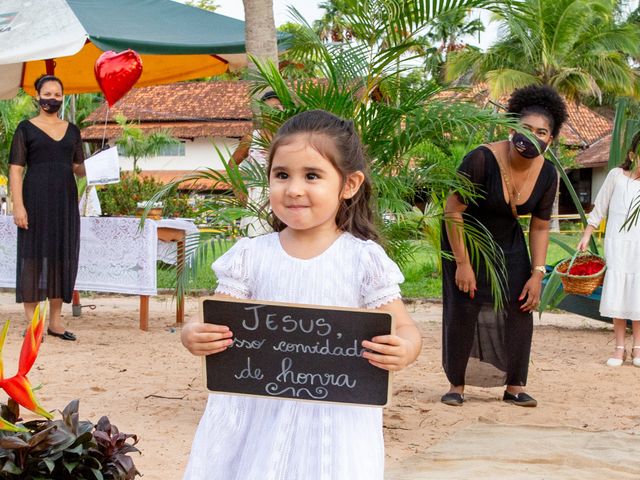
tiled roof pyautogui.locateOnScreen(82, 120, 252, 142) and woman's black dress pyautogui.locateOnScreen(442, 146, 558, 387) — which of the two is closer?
woman's black dress pyautogui.locateOnScreen(442, 146, 558, 387)

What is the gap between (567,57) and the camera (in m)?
31.8

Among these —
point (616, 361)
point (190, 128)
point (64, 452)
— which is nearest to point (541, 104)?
point (616, 361)

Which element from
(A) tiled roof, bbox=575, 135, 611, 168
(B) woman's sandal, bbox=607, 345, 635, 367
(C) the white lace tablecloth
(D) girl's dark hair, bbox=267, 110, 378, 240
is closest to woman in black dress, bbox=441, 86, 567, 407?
(B) woman's sandal, bbox=607, 345, 635, 367

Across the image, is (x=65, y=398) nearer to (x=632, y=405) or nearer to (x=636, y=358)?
(x=632, y=405)

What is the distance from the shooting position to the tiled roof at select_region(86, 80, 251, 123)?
38.0 m

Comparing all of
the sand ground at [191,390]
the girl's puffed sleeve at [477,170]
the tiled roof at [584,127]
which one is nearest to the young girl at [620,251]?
the sand ground at [191,390]

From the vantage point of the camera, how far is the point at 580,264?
7.12m

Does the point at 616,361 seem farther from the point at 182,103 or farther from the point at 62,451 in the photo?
the point at 182,103

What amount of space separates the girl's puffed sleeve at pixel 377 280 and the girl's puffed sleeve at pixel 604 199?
4884 mm

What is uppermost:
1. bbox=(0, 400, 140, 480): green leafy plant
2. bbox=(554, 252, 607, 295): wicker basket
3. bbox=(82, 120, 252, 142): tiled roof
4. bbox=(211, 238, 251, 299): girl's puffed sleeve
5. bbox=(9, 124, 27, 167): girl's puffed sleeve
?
bbox=(82, 120, 252, 142): tiled roof

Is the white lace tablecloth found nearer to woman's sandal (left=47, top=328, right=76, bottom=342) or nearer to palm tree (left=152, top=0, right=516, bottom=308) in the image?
woman's sandal (left=47, top=328, right=76, bottom=342)

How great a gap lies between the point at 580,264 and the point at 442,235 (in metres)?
2.28

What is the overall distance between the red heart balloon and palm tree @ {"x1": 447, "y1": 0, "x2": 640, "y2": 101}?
22763 mm

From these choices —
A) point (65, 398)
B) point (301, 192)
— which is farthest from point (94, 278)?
point (301, 192)
